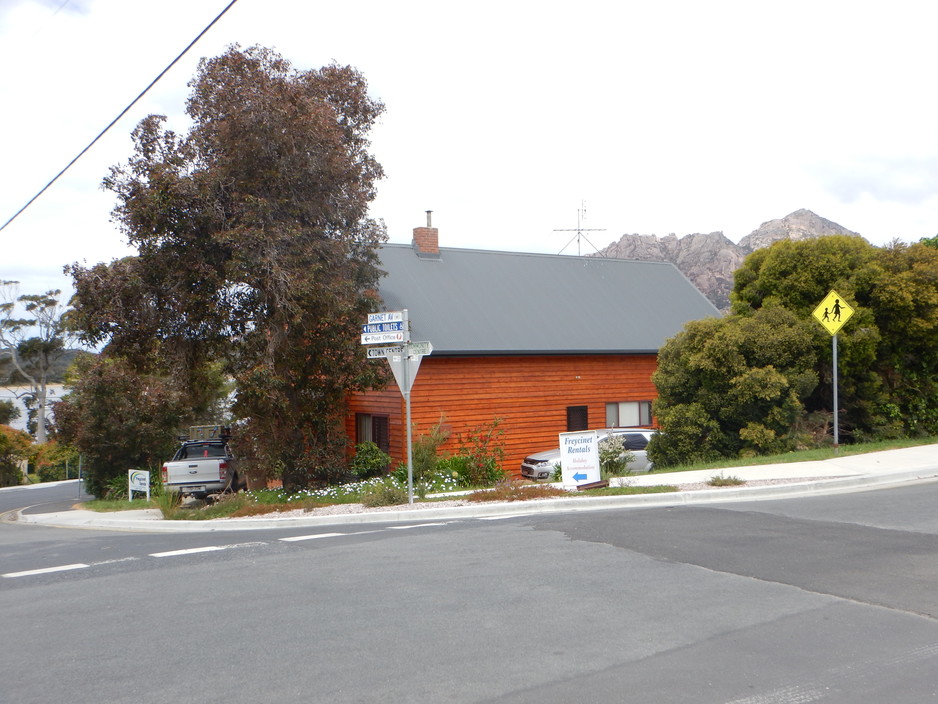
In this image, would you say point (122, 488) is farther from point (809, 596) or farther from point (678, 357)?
point (809, 596)

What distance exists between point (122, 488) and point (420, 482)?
1558 cm

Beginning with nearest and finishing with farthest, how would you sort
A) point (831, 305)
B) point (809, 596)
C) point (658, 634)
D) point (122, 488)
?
point (658, 634) < point (809, 596) < point (831, 305) < point (122, 488)

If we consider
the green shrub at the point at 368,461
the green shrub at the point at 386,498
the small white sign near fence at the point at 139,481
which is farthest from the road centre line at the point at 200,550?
the small white sign near fence at the point at 139,481

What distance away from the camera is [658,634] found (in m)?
6.48

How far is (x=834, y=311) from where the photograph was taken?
17312 millimetres

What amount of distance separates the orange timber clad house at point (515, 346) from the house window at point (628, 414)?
3 cm

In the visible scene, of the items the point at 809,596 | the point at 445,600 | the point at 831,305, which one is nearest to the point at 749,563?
the point at 809,596

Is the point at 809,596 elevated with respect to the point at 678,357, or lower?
lower

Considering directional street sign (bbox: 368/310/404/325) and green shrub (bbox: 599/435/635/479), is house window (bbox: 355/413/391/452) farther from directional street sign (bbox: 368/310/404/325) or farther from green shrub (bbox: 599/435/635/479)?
directional street sign (bbox: 368/310/404/325)

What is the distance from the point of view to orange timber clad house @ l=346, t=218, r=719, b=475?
23969mm

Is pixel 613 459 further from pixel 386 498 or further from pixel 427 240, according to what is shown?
pixel 427 240

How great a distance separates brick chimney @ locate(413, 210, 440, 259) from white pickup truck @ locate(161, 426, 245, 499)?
8617 millimetres

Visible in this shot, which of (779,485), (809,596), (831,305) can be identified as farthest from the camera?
(831,305)

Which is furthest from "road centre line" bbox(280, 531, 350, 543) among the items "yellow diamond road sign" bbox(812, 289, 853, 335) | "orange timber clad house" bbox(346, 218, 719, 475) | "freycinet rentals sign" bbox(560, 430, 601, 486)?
"yellow diamond road sign" bbox(812, 289, 853, 335)
